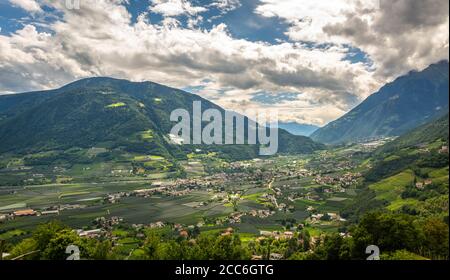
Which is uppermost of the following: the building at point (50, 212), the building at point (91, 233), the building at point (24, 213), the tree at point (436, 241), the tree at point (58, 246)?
the tree at point (436, 241)

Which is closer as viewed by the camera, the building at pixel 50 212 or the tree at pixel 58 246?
the tree at pixel 58 246

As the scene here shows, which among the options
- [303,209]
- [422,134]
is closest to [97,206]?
[303,209]

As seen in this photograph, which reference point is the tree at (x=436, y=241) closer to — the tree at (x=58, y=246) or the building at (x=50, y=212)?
the tree at (x=58, y=246)

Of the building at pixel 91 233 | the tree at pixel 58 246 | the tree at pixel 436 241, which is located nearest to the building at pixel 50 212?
the building at pixel 91 233

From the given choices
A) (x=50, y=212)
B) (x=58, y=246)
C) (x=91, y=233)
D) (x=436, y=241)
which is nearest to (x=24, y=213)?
(x=50, y=212)

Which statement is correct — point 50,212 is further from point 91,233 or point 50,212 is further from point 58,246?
point 58,246
